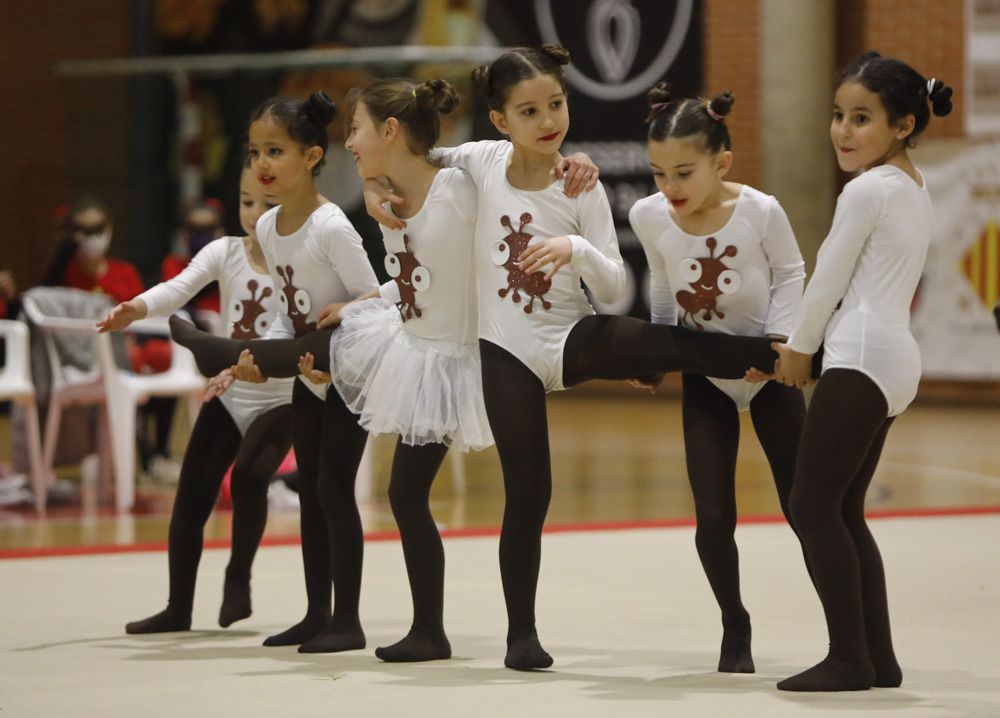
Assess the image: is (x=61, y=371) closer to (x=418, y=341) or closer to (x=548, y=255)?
(x=418, y=341)

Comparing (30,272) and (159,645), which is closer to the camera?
(159,645)

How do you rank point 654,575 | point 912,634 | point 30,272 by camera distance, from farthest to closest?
point 30,272 < point 654,575 < point 912,634

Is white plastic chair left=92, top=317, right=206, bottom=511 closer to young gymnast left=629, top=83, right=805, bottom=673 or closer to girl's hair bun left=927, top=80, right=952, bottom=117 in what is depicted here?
young gymnast left=629, top=83, right=805, bottom=673

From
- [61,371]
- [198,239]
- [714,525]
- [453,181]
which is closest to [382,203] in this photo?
[453,181]

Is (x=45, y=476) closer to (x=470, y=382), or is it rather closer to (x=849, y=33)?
(x=470, y=382)

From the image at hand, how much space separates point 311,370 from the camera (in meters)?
4.08

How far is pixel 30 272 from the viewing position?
13195 mm

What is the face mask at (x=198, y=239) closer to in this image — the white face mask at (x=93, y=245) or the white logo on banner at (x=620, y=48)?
the white face mask at (x=93, y=245)

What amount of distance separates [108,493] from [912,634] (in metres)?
4.56

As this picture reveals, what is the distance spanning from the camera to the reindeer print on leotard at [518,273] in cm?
383

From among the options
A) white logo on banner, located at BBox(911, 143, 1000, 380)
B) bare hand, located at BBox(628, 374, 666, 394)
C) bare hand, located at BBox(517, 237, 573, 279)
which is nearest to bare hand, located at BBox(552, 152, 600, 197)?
bare hand, located at BBox(517, 237, 573, 279)

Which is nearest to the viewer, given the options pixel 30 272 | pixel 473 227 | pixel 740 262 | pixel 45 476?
pixel 740 262

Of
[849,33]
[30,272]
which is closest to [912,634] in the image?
[849,33]

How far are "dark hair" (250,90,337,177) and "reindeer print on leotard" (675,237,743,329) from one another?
1.11 metres
